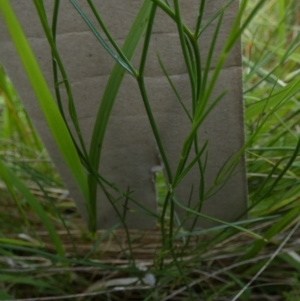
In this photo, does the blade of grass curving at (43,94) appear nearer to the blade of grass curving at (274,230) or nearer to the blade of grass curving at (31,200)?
the blade of grass curving at (31,200)

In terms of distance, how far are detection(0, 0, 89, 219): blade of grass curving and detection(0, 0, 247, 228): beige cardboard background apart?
72 millimetres

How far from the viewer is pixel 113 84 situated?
15.0 inches

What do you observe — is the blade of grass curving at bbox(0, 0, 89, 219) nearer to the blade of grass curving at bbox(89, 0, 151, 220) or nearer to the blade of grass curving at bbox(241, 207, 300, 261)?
the blade of grass curving at bbox(89, 0, 151, 220)

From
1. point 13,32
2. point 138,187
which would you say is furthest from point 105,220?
point 13,32

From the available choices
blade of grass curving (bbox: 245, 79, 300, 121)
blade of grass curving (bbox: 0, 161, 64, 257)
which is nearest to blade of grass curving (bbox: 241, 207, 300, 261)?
blade of grass curving (bbox: 245, 79, 300, 121)

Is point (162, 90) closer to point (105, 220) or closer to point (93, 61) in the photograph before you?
point (93, 61)

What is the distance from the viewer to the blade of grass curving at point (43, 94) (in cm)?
30

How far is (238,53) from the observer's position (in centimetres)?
39

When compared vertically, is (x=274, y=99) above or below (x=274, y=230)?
above

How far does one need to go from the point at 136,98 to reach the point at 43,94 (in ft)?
0.38

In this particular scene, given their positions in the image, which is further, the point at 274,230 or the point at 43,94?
the point at 274,230

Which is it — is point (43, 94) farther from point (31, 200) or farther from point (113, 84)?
point (31, 200)

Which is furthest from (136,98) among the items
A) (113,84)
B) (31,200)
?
(31,200)

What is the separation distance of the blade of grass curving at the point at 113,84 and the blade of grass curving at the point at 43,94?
0.06 feet
